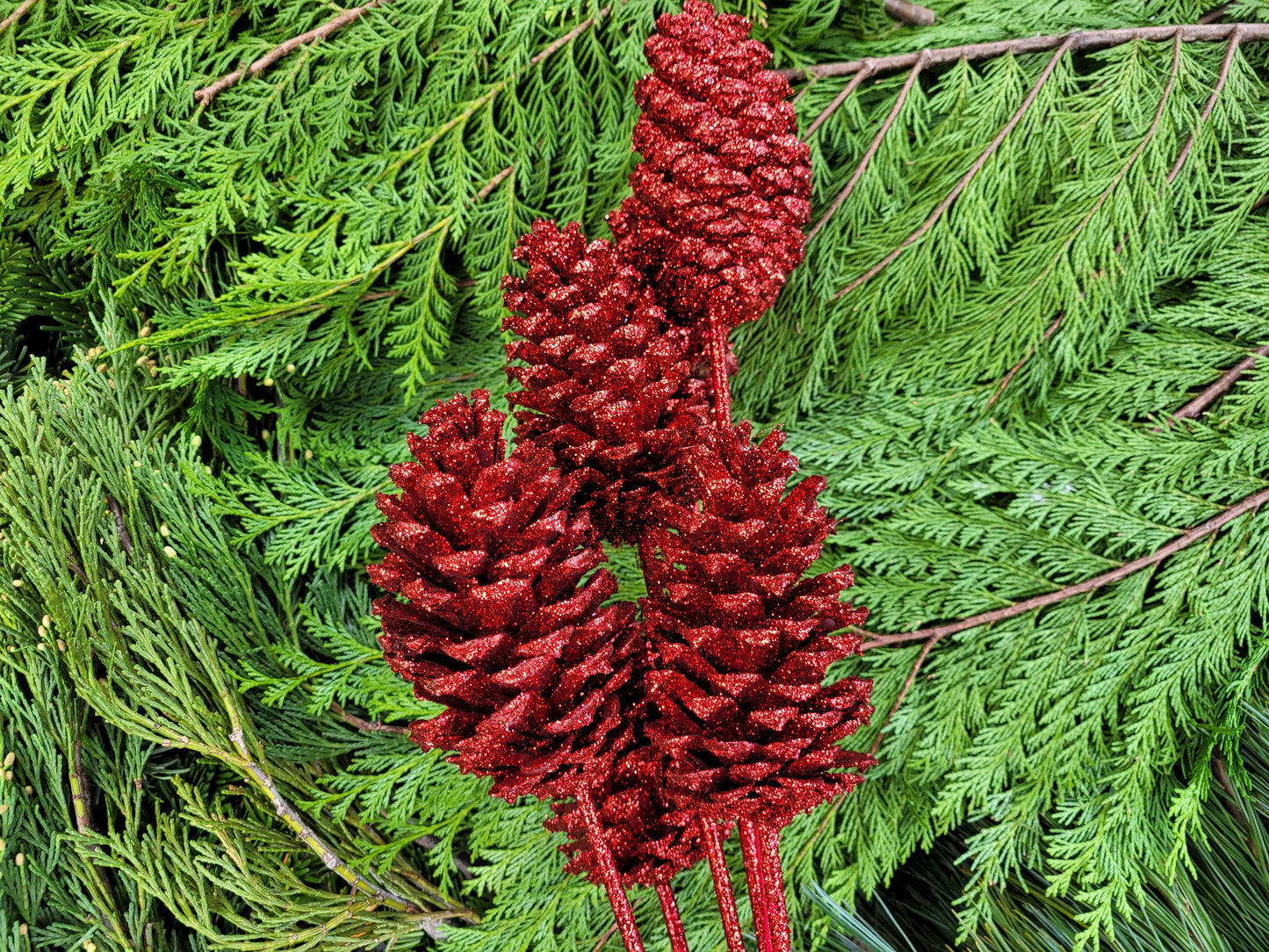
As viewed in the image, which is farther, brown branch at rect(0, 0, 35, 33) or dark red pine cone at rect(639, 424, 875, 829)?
brown branch at rect(0, 0, 35, 33)

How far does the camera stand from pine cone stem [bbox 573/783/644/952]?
53 centimetres

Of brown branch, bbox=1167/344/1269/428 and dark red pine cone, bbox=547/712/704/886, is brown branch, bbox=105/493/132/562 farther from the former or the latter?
brown branch, bbox=1167/344/1269/428

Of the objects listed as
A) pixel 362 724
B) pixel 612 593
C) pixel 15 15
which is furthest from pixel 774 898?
pixel 15 15

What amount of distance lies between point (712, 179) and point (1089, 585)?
56 centimetres

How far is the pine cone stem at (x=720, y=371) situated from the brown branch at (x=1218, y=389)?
1.68 ft

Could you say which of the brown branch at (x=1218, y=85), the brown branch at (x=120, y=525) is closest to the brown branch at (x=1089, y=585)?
the brown branch at (x=1218, y=85)

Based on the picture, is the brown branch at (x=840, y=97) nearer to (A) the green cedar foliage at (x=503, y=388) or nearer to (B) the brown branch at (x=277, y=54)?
(A) the green cedar foliage at (x=503, y=388)

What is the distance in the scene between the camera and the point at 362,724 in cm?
89

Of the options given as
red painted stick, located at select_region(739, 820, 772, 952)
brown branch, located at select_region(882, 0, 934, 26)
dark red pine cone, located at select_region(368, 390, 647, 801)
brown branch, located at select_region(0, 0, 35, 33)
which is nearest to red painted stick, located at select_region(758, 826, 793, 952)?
red painted stick, located at select_region(739, 820, 772, 952)

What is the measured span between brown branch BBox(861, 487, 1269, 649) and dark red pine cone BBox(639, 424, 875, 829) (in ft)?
1.30

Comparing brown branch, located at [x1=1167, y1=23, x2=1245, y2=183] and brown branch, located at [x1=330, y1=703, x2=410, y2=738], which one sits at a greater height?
brown branch, located at [x1=1167, y1=23, x2=1245, y2=183]

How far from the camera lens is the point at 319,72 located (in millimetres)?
877

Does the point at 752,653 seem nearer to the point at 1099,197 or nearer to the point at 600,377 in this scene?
the point at 600,377

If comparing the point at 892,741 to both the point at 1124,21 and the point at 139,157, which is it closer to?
the point at 1124,21
